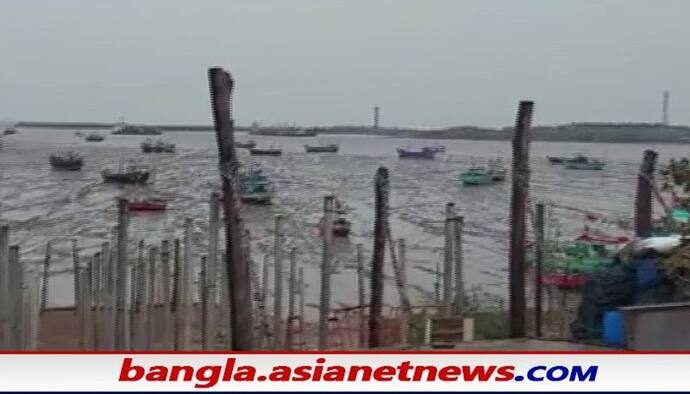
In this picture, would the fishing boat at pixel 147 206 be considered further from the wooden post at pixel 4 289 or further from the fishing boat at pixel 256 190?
the wooden post at pixel 4 289

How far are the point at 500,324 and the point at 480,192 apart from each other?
62.9 ft

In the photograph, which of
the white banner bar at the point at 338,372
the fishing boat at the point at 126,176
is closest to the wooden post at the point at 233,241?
the white banner bar at the point at 338,372

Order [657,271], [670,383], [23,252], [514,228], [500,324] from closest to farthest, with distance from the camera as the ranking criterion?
[670,383], [657,271], [514,228], [500,324], [23,252]

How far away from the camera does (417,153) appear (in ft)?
130

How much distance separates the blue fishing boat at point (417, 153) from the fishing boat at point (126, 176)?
19265 mm

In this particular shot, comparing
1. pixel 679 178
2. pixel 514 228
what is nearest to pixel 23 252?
pixel 514 228

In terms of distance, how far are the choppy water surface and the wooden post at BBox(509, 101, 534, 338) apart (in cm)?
174

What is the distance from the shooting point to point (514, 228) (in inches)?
150

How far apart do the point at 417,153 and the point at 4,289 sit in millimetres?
36116

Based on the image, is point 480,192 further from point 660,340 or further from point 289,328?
point 660,340

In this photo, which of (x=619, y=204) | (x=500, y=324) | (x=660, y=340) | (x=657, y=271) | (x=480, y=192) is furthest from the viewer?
(x=480, y=192)

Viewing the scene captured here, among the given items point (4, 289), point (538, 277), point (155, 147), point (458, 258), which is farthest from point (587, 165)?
point (4, 289)

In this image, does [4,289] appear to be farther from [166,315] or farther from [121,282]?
[166,315]

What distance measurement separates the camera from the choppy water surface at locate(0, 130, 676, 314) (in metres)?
11.5
